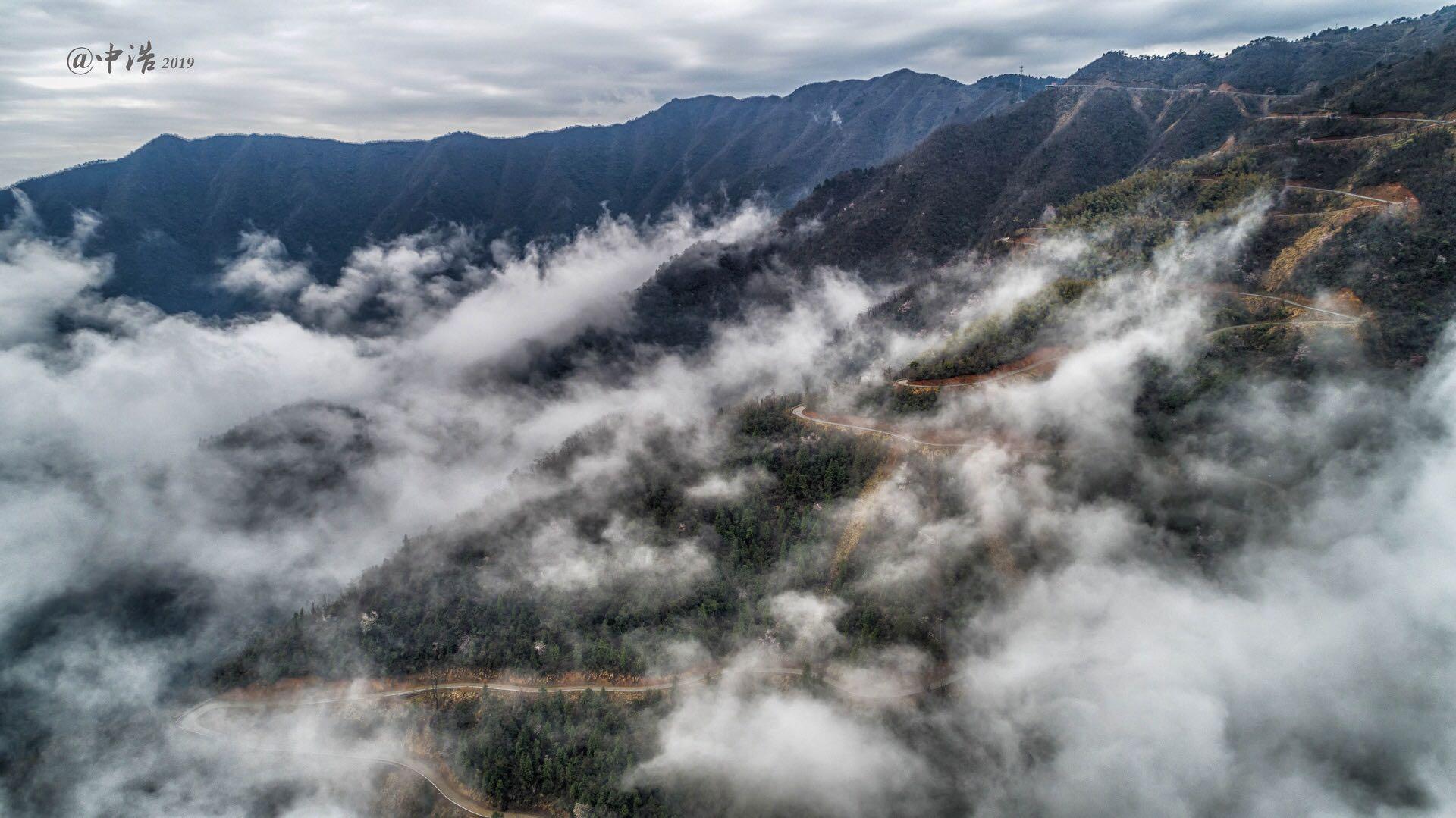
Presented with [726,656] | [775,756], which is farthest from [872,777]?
[726,656]

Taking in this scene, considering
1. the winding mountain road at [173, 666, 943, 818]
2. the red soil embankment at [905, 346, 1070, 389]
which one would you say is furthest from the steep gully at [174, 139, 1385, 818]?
the red soil embankment at [905, 346, 1070, 389]

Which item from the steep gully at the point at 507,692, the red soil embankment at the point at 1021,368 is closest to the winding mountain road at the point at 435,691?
the steep gully at the point at 507,692

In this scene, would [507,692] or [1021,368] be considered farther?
[1021,368]

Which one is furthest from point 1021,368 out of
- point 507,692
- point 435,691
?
point 435,691

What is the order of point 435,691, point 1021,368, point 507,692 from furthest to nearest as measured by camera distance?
1. point 1021,368
2. point 435,691
3. point 507,692

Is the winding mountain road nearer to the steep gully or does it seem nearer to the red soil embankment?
the steep gully

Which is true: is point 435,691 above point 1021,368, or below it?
below

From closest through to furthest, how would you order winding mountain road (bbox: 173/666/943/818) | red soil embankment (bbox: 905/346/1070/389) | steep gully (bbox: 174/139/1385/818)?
1. steep gully (bbox: 174/139/1385/818)
2. winding mountain road (bbox: 173/666/943/818)
3. red soil embankment (bbox: 905/346/1070/389)

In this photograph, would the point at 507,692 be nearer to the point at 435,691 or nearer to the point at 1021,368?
the point at 435,691

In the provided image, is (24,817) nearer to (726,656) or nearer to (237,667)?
(237,667)

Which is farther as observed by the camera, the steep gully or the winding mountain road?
the winding mountain road

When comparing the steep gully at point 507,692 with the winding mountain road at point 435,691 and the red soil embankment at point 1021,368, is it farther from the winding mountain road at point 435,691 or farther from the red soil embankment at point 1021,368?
the red soil embankment at point 1021,368
